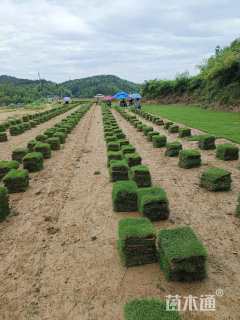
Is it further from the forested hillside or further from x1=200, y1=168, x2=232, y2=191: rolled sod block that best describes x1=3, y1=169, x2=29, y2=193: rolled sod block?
the forested hillside

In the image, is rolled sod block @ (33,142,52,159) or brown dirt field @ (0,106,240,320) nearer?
brown dirt field @ (0,106,240,320)

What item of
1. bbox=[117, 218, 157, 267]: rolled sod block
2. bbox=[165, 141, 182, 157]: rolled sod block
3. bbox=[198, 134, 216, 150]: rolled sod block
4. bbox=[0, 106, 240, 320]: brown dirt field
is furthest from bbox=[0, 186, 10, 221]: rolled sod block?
bbox=[198, 134, 216, 150]: rolled sod block

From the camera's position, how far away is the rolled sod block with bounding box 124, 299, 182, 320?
3.44 meters

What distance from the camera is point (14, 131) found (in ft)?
67.7

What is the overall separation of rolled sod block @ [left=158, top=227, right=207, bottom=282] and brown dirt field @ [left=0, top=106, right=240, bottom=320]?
13cm

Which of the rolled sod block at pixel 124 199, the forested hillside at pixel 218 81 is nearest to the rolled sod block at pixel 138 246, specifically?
the rolled sod block at pixel 124 199

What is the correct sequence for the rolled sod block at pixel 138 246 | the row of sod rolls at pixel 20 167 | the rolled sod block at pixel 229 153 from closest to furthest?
1. the rolled sod block at pixel 138 246
2. the row of sod rolls at pixel 20 167
3. the rolled sod block at pixel 229 153

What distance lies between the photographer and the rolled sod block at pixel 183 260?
4.24 meters

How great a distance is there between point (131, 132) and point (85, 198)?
12.2m

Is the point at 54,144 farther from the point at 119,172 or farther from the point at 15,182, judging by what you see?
the point at 119,172

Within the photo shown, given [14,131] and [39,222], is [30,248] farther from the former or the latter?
[14,131]

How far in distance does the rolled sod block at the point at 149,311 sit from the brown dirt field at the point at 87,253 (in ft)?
1.08

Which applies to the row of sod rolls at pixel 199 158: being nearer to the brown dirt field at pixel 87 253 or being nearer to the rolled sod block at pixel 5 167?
the brown dirt field at pixel 87 253

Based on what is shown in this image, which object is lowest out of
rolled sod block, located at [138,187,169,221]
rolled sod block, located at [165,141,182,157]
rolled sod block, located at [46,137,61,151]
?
rolled sod block, located at [46,137,61,151]
